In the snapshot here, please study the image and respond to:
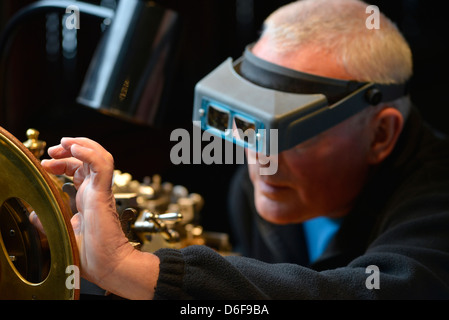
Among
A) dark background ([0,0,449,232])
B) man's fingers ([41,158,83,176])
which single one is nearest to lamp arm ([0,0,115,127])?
man's fingers ([41,158,83,176])

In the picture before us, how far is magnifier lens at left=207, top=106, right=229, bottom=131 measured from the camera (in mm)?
852

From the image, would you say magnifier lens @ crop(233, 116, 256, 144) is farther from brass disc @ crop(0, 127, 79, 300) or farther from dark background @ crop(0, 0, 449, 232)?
dark background @ crop(0, 0, 449, 232)

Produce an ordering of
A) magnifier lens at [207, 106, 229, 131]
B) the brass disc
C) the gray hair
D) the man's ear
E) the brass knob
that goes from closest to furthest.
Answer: the brass disc, the brass knob, magnifier lens at [207, 106, 229, 131], the gray hair, the man's ear

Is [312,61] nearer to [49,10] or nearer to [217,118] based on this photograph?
[217,118]

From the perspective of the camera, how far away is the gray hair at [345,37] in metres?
0.96

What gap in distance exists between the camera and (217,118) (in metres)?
0.87

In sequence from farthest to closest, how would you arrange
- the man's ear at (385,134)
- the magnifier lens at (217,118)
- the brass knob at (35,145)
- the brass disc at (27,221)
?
1. the man's ear at (385,134)
2. the magnifier lens at (217,118)
3. the brass knob at (35,145)
4. the brass disc at (27,221)

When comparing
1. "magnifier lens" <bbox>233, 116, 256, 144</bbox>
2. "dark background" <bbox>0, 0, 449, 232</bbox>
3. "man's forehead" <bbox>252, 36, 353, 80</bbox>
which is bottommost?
"dark background" <bbox>0, 0, 449, 232</bbox>

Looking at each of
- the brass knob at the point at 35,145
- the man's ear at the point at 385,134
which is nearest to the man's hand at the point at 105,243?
the brass knob at the point at 35,145

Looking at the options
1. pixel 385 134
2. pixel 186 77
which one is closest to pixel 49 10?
pixel 385 134

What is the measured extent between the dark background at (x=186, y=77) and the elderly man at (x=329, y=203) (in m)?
0.80

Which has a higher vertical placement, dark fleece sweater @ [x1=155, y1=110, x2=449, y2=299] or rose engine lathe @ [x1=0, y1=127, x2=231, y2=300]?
rose engine lathe @ [x1=0, y1=127, x2=231, y2=300]

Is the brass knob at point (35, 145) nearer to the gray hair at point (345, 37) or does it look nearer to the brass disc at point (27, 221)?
the brass disc at point (27, 221)

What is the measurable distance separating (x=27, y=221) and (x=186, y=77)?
188cm
